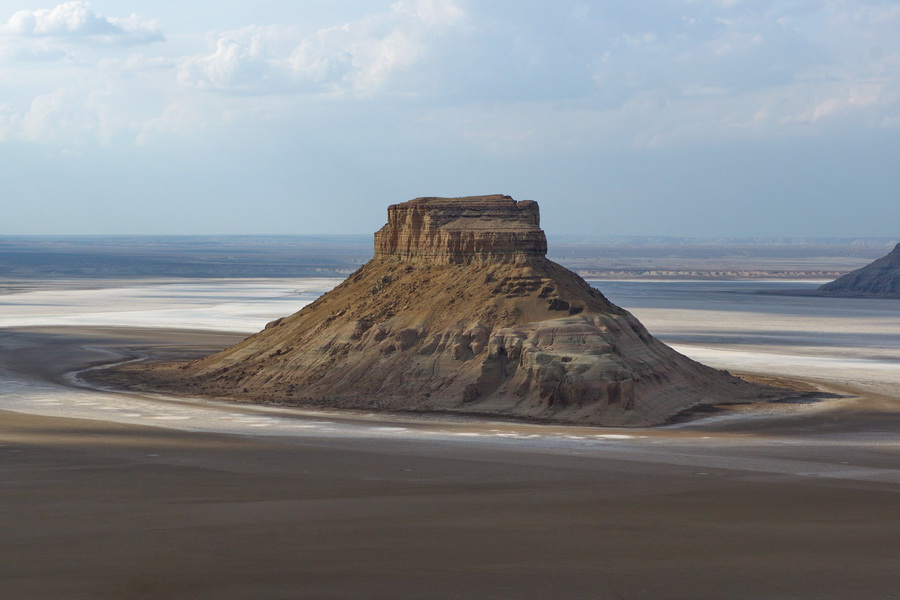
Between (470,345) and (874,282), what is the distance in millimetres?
105097

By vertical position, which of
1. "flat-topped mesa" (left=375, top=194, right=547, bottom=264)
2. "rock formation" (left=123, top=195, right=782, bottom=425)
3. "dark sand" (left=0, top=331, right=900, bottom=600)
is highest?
"flat-topped mesa" (left=375, top=194, right=547, bottom=264)

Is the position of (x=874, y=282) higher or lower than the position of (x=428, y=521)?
higher

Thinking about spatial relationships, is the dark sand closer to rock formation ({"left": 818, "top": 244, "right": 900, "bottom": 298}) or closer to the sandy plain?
the sandy plain

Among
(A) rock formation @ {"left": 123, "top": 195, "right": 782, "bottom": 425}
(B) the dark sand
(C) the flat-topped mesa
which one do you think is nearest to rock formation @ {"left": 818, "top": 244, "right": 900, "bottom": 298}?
(A) rock formation @ {"left": 123, "top": 195, "right": 782, "bottom": 425}

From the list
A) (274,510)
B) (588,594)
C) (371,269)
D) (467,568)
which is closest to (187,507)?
(274,510)

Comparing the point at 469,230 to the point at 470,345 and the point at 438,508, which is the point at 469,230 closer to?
the point at 470,345

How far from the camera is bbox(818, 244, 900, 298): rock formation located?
125 meters

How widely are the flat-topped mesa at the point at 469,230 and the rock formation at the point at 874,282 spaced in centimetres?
9408

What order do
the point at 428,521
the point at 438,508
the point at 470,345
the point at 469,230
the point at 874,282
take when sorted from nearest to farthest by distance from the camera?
the point at 428,521 → the point at 438,508 → the point at 470,345 → the point at 469,230 → the point at 874,282

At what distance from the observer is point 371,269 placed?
44.8 meters

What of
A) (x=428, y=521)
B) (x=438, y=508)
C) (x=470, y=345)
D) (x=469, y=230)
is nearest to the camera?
(x=428, y=521)

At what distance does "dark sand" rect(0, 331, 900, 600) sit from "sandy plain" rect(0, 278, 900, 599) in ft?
0.18

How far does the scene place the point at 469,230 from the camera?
40.1 meters

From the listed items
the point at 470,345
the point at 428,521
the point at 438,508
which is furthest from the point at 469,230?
the point at 428,521
